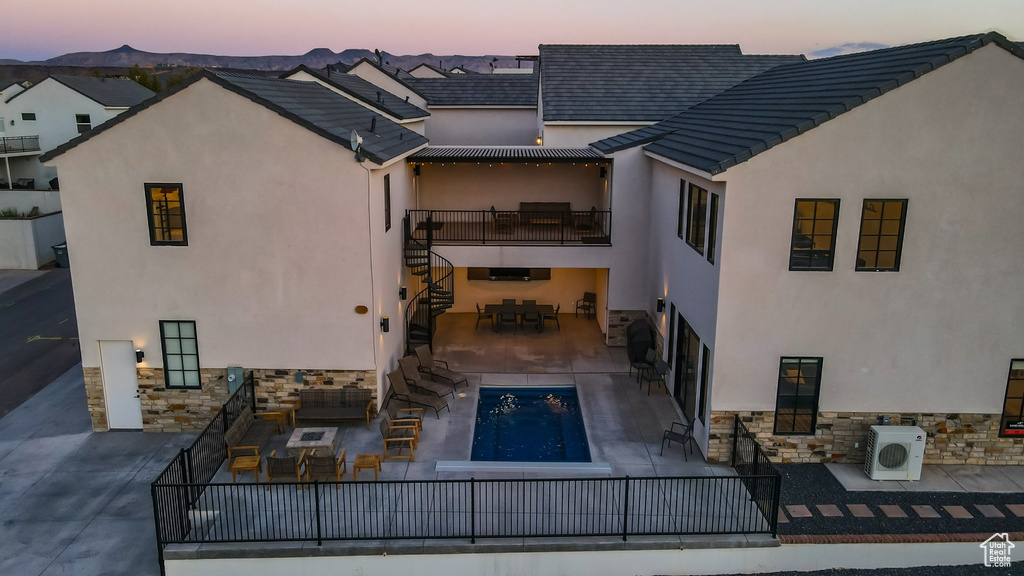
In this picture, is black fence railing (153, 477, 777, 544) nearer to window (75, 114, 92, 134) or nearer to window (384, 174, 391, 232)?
window (384, 174, 391, 232)

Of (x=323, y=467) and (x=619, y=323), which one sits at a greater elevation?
(x=619, y=323)

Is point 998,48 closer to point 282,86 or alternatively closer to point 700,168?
point 700,168

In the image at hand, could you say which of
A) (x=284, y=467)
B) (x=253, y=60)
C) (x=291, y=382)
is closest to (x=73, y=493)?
(x=284, y=467)

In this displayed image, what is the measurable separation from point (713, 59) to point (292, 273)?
18.3 meters

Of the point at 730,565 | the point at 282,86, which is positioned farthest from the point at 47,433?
the point at 730,565

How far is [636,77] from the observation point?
2228cm

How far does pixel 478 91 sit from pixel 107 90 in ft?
95.6

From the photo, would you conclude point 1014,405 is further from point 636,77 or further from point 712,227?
point 636,77

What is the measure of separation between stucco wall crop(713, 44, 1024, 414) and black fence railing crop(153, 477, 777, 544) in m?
2.30

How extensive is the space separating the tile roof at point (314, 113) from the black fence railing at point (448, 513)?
634cm

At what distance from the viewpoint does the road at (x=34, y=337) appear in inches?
621

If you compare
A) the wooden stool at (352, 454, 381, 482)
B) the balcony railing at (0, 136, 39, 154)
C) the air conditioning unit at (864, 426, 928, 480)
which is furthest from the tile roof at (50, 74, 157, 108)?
the air conditioning unit at (864, 426, 928, 480)

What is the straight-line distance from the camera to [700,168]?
36.5ft

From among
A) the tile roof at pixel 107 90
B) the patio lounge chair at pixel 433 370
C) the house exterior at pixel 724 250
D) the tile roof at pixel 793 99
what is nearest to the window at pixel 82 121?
the tile roof at pixel 107 90
